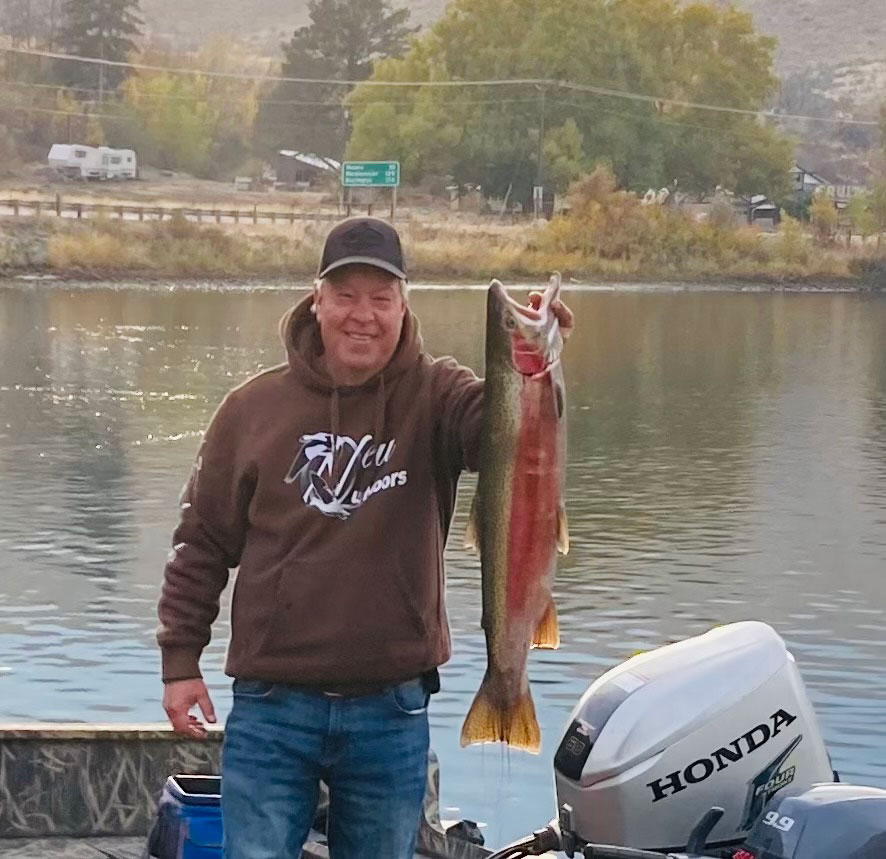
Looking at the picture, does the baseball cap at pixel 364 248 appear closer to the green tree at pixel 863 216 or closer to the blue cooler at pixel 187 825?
the blue cooler at pixel 187 825

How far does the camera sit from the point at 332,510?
3.82 m

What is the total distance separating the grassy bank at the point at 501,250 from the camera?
67062mm

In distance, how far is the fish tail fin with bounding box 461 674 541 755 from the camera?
3996 mm

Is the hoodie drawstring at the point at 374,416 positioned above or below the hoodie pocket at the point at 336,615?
above

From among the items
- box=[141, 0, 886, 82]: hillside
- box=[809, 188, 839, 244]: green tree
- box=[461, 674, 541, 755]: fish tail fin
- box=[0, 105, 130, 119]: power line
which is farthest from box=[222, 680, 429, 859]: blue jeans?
box=[141, 0, 886, 82]: hillside

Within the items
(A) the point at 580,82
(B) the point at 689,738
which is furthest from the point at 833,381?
(A) the point at 580,82

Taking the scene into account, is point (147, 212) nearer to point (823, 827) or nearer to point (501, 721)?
point (501, 721)

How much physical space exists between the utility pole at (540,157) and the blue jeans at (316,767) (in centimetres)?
7614

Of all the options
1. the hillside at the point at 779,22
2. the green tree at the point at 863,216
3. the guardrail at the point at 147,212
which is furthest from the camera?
the hillside at the point at 779,22

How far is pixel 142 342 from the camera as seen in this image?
3747 cm

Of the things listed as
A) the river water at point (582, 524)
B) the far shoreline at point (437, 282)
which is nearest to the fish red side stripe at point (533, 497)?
the river water at point (582, 524)

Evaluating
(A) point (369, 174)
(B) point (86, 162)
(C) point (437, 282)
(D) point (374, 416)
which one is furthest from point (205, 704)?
(B) point (86, 162)

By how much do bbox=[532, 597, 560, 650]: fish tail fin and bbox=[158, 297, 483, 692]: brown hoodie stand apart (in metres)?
0.19

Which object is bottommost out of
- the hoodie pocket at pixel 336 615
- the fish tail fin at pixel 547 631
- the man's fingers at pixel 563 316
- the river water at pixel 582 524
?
the river water at pixel 582 524
